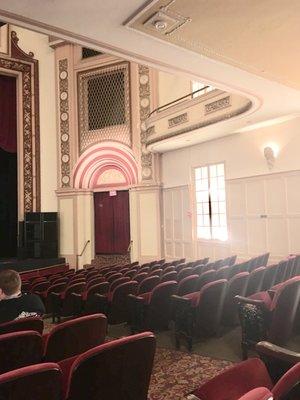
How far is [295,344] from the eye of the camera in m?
3.28

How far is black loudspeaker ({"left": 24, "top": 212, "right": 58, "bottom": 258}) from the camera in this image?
10.7 m

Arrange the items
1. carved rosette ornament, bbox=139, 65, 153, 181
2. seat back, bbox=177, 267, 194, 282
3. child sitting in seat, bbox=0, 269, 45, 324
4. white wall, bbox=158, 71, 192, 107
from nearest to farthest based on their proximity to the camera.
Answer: child sitting in seat, bbox=0, 269, 45, 324 < seat back, bbox=177, 267, 194, 282 < white wall, bbox=158, 71, 192, 107 < carved rosette ornament, bbox=139, 65, 153, 181

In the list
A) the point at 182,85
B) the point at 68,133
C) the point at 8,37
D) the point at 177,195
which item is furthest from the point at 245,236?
the point at 8,37

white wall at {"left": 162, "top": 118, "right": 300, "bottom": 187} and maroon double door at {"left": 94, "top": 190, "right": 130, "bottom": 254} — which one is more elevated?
white wall at {"left": 162, "top": 118, "right": 300, "bottom": 187}

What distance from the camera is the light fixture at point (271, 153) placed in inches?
293

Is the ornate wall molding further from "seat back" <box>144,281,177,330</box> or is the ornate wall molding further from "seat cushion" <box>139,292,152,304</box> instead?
"seat back" <box>144,281,177,330</box>

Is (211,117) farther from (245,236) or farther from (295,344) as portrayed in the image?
(295,344)

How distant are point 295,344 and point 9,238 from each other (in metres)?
9.81

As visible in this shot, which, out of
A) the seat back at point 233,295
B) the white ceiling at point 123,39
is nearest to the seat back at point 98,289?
the seat back at point 233,295

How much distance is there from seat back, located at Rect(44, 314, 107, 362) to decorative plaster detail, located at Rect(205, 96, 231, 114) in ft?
18.6

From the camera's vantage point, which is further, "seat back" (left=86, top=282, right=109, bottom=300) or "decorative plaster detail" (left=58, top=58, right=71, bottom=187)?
"decorative plaster detail" (left=58, top=58, right=71, bottom=187)

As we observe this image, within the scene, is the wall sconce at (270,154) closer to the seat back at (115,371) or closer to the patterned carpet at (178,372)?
the patterned carpet at (178,372)

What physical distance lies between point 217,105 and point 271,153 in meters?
1.46

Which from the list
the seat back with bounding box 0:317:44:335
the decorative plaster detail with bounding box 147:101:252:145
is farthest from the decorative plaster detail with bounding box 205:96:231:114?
the seat back with bounding box 0:317:44:335
